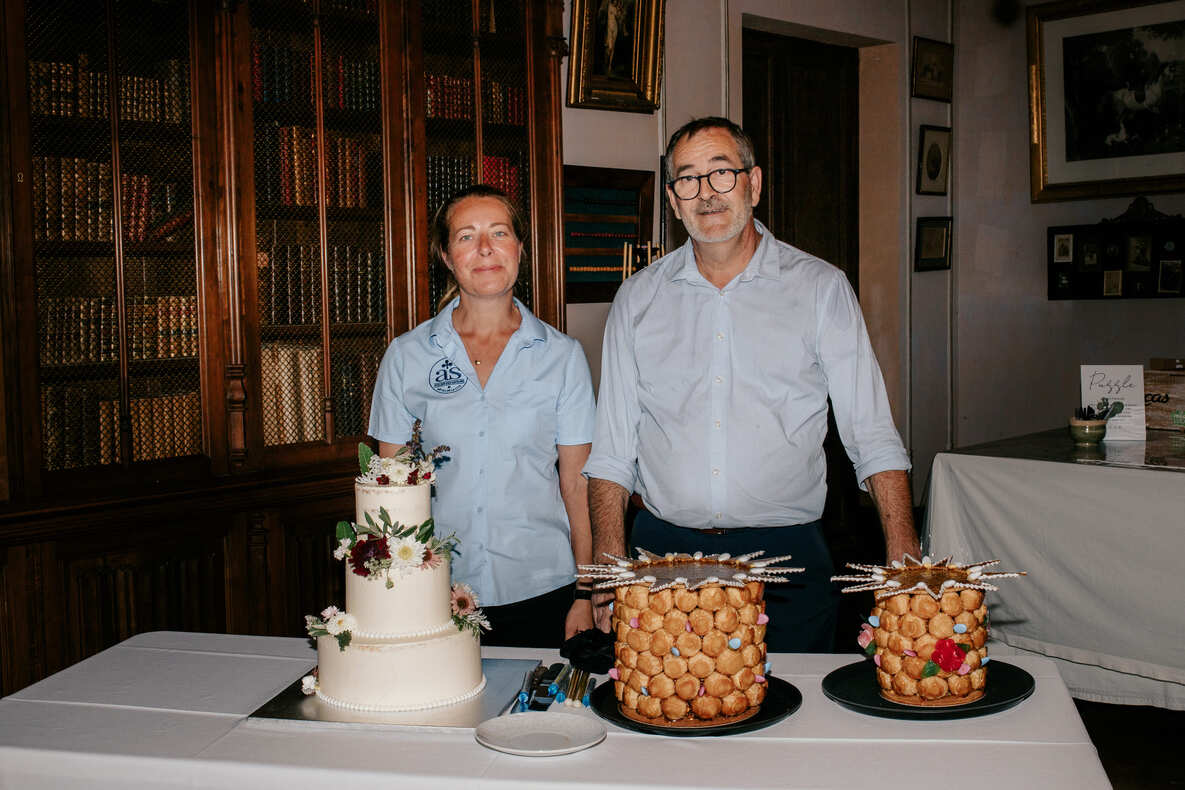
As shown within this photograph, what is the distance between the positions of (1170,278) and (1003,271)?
814mm

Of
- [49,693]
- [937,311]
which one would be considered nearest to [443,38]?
[49,693]

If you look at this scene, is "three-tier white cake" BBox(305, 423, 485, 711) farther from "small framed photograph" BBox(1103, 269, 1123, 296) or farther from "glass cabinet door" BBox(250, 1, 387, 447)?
"small framed photograph" BBox(1103, 269, 1123, 296)

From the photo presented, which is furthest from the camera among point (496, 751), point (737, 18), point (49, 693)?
point (737, 18)

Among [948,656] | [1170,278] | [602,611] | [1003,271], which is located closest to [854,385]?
[602,611]

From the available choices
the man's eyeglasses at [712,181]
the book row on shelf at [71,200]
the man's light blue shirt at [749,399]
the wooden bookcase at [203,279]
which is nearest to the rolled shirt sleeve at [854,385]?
the man's light blue shirt at [749,399]

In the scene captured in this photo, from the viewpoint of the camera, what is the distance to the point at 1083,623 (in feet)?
10.4

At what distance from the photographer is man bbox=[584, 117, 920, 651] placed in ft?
6.92

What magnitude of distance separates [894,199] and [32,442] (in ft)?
13.6

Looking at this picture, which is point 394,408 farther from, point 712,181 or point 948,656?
point 948,656

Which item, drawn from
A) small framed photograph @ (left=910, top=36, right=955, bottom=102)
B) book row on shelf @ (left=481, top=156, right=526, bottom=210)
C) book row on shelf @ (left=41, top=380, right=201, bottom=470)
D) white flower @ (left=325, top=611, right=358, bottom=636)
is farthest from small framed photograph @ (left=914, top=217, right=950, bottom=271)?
white flower @ (left=325, top=611, right=358, bottom=636)

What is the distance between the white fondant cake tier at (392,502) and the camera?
1564 millimetres

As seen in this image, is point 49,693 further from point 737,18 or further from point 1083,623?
point 737,18

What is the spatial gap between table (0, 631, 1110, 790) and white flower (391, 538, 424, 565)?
0.23m

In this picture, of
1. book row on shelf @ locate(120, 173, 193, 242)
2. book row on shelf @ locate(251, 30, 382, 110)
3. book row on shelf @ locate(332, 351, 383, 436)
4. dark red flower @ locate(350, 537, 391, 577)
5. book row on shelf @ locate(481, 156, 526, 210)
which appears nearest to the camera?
dark red flower @ locate(350, 537, 391, 577)
